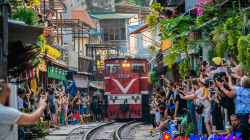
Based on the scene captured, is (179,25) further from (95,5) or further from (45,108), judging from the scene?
(95,5)

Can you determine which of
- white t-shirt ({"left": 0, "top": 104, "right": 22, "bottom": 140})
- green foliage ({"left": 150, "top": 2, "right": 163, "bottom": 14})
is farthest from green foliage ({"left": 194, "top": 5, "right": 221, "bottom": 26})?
white t-shirt ({"left": 0, "top": 104, "right": 22, "bottom": 140})

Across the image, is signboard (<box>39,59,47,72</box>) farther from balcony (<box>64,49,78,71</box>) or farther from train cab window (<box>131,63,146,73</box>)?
train cab window (<box>131,63,146,73</box>)

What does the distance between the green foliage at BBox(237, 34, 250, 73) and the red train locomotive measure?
12.5 metres

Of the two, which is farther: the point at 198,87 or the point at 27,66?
the point at 198,87

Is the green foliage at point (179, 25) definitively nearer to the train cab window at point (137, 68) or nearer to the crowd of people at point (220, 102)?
the crowd of people at point (220, 102)

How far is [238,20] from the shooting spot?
315 inches

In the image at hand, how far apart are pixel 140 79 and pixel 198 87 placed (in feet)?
38.6

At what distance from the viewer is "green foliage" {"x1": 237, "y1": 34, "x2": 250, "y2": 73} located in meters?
6.70

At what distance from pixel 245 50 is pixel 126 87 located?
13372 millimetres

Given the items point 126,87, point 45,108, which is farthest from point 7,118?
point 126,87

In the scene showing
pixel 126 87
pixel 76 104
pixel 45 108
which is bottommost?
pixel 76 104

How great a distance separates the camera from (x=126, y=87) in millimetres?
19969

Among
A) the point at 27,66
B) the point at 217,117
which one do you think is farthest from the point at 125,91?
the point at 27,66

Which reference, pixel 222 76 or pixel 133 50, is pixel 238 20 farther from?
pixel 133 50
